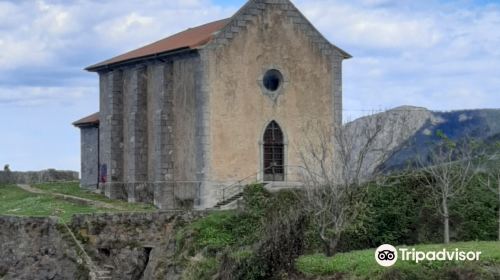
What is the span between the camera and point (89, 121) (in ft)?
178

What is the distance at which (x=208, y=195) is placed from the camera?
139ft

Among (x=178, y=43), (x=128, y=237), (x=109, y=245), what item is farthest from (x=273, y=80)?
(x=109, y=245)

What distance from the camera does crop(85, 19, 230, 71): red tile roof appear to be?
143 feet

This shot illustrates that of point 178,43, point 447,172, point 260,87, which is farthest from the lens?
point 178,43

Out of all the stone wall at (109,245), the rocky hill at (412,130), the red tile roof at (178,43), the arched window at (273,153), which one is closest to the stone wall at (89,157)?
the red tile roof at (178,43)

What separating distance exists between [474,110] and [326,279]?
67.9 feet

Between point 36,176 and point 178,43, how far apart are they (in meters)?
20.1

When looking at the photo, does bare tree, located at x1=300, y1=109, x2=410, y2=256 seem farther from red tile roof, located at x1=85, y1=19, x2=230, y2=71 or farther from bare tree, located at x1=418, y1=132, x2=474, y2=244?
red tile roof, located at x1=85, y1=19, x2=230, y2=71

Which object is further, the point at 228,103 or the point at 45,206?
the point at 45,206

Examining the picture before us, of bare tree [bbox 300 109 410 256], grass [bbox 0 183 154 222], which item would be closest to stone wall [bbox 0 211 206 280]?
grass [bbox 0 183 154 222]

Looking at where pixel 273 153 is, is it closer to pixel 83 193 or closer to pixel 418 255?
pixel 83 193

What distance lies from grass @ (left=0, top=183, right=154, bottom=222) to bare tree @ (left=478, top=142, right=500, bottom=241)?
1317 centimetres

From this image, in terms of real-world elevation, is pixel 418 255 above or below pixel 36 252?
above

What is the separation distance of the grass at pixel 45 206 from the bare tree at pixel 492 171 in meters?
13.2
